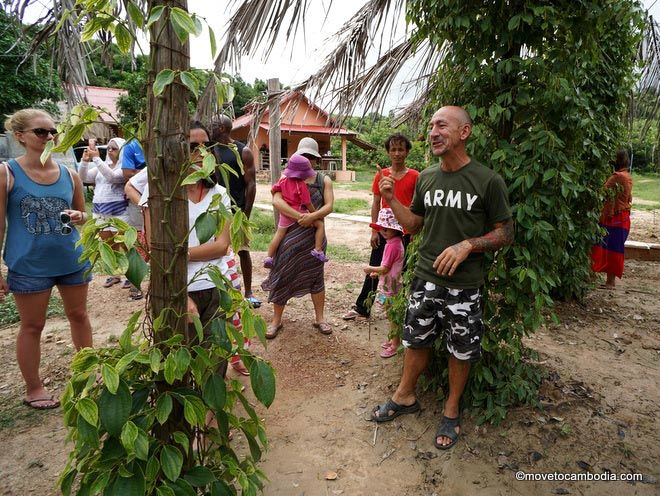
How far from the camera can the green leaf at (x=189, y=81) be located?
1174 millimetres

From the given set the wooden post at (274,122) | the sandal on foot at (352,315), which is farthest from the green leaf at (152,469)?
the wooden post at (274,122)

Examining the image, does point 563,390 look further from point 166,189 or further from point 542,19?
point 166,189

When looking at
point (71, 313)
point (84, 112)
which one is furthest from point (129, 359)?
point (71, 313)

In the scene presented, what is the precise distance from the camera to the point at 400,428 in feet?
8.64

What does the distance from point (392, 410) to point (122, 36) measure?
240cm

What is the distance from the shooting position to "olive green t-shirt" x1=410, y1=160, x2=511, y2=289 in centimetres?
223

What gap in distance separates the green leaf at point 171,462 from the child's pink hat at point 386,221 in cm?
259

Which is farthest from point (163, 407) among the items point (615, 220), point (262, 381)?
point (615, 220)

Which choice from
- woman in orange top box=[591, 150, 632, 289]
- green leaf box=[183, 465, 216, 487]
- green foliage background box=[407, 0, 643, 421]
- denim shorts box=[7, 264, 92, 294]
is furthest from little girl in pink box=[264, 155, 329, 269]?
woman in orange top box=[591, 150, 632, 289]

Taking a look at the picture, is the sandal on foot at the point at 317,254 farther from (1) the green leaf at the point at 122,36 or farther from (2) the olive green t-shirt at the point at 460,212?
(1) the green leaf at the point at 122,36

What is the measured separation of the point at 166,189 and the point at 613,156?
5.11 meters

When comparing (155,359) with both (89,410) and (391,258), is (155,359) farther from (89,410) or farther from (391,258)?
(391,258)

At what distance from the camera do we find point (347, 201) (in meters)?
13.7

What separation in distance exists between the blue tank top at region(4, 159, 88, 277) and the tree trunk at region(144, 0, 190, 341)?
5.42 feet
